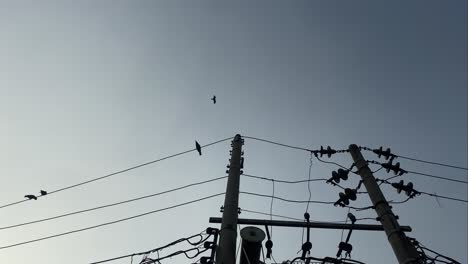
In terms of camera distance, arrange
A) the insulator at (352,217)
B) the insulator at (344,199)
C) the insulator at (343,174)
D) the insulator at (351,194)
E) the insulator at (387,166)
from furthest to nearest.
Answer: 1. the insulator at (387,166)
2. the insulator at (343,174)
3. the insulator at (344,199)
4. the insulator at (351,194)
5. the insulator at (352,217)

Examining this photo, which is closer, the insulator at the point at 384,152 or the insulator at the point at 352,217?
the insulator at the point at 352,217

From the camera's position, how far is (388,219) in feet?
24.7

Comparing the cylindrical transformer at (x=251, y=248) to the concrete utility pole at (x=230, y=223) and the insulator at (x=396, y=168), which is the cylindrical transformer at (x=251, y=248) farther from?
the insulator at (x=396, y=168)

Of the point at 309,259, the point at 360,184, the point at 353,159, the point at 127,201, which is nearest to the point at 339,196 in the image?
the point at 360,184

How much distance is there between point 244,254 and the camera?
21.2 ft

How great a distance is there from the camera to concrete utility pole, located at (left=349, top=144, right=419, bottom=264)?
671 centimetres

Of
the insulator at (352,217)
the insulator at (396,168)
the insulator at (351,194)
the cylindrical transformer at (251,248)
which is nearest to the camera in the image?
the cylindrical transformer at (251,248)

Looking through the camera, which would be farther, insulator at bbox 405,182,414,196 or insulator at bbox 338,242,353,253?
insulator at bbox 405,182,414,196

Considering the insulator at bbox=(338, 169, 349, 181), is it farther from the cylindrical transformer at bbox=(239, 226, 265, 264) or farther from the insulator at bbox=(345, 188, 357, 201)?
the cylindrical transformer at bbox=(239, 226, 265, 264)

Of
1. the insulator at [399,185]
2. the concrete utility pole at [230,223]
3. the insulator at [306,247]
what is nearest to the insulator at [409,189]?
the insulator at [399,185]

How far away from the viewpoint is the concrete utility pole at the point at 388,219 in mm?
6707

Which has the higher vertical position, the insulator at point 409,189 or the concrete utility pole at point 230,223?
the insulator at point 409,189

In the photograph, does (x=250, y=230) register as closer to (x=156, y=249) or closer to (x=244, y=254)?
(x=244, y=254)

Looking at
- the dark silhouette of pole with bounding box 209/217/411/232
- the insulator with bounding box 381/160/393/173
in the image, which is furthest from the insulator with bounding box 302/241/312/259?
the insulator with bounding box 381/160/393/173
